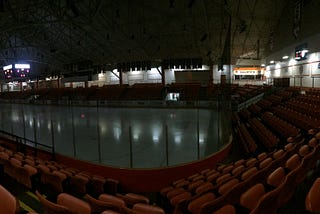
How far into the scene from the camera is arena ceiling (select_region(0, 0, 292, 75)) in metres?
19.1

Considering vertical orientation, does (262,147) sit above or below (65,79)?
below

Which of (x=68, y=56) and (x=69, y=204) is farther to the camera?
(x=68, y=56)

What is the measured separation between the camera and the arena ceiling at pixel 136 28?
19078 mm

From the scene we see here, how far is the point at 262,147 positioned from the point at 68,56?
33142mm

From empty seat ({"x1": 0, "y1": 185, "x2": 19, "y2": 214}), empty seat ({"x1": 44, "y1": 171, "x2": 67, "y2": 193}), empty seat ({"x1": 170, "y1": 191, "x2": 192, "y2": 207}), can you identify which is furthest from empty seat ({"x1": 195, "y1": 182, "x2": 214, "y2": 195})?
empty seat ({"x1": 44, "y1": 171, "x2": 67, "y2": 193})

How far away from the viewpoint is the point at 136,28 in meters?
24.5

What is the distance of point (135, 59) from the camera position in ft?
106

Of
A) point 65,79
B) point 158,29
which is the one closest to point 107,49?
point 158,29

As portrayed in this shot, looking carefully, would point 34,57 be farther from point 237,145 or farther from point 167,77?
point 237,145

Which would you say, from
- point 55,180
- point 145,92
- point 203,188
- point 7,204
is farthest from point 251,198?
point 145,92

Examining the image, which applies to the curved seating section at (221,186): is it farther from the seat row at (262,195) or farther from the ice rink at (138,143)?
the ice rink at (138,143)

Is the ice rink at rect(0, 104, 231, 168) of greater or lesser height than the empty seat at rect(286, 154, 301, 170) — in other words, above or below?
below

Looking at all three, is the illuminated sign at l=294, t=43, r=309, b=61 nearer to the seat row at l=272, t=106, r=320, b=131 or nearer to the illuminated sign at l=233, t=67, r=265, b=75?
the seat row at l=272, t=106, r=320, b=131

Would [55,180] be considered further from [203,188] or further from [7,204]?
[203,188]
